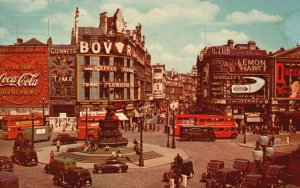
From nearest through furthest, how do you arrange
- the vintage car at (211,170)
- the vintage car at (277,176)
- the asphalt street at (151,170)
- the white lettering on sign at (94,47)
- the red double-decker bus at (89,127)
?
1. the vintage car at (277,176)
2. the asphalt street at (151,170)
3. the vintage car at (211,170)
4. the red double-decker bus at (89,127)
5. the white lettering on sign at (94,47)

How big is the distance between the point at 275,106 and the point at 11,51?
4837 cm

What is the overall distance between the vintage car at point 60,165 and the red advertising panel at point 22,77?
37874 mm

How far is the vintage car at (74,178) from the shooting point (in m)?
27.1

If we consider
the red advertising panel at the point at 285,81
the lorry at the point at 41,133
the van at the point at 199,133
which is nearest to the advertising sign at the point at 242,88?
the red advertising panel at the point at 285,81

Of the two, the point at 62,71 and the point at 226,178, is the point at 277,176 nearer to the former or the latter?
the point at 226,178

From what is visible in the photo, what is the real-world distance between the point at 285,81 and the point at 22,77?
155ft

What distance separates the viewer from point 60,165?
1199 inches

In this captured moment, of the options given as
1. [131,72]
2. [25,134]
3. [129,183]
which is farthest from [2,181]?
[131,72]

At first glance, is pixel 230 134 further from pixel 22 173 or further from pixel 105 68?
pixel 22 173

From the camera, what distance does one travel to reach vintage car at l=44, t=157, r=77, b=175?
30.0 metres

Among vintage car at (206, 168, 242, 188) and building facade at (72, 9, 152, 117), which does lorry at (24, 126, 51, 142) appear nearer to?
building facade at (72, 9, 152, 117)

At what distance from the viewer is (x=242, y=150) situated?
45.3 meters

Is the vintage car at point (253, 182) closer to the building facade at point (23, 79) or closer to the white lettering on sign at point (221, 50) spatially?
the white lettering on sign at point (221, 50)

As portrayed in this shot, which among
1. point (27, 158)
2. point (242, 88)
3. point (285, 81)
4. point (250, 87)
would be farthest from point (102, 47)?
point (27, 158)
